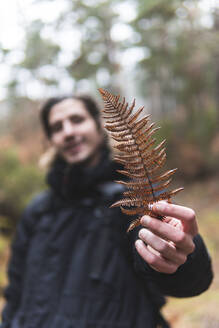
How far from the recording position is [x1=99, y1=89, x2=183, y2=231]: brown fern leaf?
0.77m

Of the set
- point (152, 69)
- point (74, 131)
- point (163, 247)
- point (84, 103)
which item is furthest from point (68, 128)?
point (152, 69)

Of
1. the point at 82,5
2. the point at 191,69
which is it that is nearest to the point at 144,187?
the point at 191,69

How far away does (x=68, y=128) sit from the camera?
99.3 inches

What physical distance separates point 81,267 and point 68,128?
130 centimetres

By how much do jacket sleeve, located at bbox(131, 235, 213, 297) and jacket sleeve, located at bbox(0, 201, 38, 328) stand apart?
1847 millimetres

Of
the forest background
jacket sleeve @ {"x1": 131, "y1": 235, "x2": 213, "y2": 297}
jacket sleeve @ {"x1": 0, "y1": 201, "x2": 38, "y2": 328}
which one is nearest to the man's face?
jacket sleeve @ {"x1": 0, "y1": 201, "x2": 38, "y2": 328}

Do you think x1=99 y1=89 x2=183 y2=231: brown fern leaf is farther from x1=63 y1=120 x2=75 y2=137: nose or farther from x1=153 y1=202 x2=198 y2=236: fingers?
x1=63 y1=120 x2=75 y2=137: nose

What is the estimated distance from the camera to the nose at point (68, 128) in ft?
8.27

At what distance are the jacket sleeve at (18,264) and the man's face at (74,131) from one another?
813mm

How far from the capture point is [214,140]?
13148 mm

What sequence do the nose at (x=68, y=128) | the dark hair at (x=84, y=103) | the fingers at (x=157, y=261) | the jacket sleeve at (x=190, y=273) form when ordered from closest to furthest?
1. the fingers at (x=157, y=261)
2. the jacket sleeve at (x=190, y=273)
3. the nose at (x=68, y=128)
4. the dark hair at (x=84, y=103)

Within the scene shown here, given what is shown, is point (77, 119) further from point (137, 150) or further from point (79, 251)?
point (137, 150)

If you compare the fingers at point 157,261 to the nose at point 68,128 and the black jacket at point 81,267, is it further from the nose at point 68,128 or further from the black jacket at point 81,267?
the nose at point 68,128

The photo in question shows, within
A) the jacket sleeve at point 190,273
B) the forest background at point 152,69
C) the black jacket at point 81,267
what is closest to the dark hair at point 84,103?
the black jacket at point 81,267
